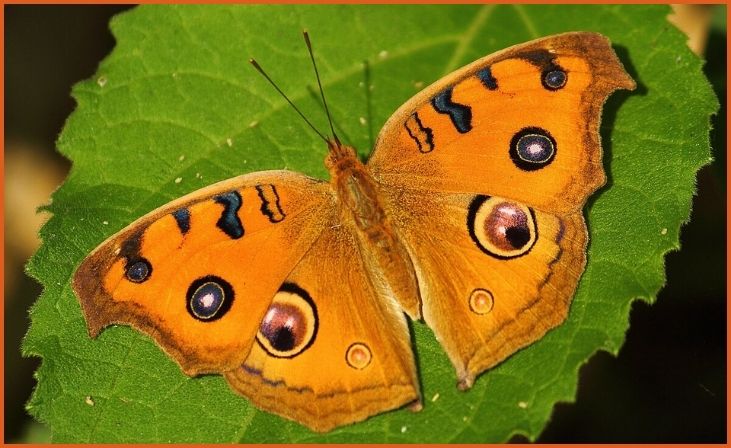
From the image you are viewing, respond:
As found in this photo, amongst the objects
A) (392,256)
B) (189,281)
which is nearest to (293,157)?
(392,256)

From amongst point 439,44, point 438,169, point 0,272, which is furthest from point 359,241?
point 0,272

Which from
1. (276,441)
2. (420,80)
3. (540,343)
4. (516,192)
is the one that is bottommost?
(276,441)

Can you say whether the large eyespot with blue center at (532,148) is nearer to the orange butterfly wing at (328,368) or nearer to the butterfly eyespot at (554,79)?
the butterfly eyespot at (554,79)

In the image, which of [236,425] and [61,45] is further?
[61,45]

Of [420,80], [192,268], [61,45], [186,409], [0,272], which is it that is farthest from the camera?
[61,45]

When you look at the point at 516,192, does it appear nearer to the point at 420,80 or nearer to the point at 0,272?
the point at 420,80

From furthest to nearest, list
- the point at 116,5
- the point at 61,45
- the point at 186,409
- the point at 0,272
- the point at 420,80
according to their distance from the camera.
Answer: the point at 61,45
the point at 116,5
the point at 0,272
the point at 420,80
the point at 186,409

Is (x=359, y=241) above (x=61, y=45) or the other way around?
the other way around
